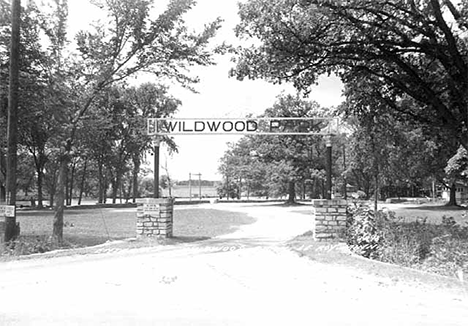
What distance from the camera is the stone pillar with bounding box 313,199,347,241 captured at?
1316cm

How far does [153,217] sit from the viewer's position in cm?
1398

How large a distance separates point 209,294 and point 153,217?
6877 mm

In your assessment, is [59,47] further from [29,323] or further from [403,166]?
[403,166]

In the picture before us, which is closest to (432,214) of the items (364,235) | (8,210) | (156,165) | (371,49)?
(371,49)

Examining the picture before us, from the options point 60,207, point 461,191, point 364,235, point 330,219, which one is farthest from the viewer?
point 461,191

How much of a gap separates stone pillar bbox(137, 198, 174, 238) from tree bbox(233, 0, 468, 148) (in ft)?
14.6

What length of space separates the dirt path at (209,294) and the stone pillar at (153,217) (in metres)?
2.87

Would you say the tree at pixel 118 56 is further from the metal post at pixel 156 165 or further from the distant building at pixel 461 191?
the distant building at pixel 461 191

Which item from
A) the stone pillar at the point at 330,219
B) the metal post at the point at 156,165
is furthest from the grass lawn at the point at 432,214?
the metal post at the point at 156,165

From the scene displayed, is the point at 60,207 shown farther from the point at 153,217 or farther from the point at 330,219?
the point at 330,219

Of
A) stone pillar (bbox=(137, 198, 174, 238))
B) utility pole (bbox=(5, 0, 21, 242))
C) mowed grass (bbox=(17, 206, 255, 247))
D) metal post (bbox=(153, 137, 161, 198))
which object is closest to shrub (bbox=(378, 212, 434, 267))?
stone pillar (bbox=(137, 198, 174, 238))

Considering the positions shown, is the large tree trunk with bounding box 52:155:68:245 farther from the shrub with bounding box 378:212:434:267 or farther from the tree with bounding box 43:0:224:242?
the shrub with bounding box 378:212:434:267

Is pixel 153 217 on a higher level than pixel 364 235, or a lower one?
higher

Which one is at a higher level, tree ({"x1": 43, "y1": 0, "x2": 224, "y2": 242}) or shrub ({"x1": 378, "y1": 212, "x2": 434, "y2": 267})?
tree ({"x1": 43, "y1": 0, "x2": 224, "y2": 242})
